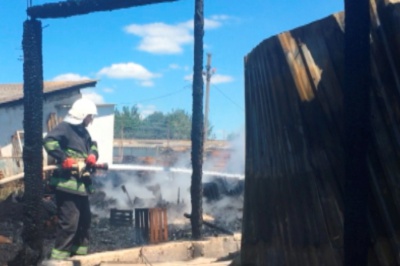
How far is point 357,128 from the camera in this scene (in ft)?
8.68

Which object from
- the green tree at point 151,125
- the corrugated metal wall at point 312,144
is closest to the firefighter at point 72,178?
the corrugated metal wall at point 312,144

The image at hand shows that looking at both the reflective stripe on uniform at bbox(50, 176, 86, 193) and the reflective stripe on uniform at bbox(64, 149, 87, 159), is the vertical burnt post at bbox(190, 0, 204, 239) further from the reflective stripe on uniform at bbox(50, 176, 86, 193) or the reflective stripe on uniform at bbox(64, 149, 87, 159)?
the reflective stripe on uniform at bbox(50, 176, 86, 193)

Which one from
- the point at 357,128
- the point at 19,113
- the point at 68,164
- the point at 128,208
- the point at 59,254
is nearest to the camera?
the point at 357,128

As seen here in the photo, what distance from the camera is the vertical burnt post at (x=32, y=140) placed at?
6.79 m

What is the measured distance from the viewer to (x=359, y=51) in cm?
264

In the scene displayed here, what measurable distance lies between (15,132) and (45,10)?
1318 centimetres

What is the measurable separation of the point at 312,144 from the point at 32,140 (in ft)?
15.2

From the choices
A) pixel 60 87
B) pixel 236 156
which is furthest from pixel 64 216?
pixel 236 156

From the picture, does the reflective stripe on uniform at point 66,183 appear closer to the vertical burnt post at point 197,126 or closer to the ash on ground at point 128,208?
the ash on ground at point 128,208

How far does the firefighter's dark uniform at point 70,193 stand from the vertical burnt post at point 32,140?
278mm

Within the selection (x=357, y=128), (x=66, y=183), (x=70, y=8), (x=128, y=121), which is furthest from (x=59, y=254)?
(x=128, y=121)

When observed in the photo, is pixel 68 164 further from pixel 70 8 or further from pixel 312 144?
pixel 312 144

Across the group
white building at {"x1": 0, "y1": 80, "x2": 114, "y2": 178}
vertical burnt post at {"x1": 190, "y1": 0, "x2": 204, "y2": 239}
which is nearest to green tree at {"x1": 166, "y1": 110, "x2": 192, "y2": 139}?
white building at {"x1": 0, "y1": 80, "x2": 114, "y2": 178}

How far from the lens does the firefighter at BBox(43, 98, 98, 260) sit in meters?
6.45
